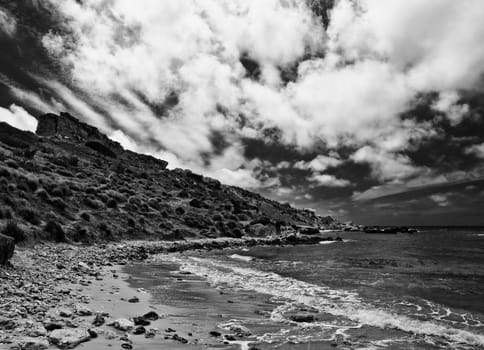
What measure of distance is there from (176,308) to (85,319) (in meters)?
4.41

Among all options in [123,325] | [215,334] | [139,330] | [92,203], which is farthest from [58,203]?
[215,334]

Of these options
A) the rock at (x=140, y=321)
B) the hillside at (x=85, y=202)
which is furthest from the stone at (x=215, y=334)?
the hillside at (x=85, y=202)

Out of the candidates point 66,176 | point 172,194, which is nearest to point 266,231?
point 172,194

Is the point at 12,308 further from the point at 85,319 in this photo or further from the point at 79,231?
the point at 79,231

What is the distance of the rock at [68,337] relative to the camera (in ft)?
24.6

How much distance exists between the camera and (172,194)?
85562 millimetres

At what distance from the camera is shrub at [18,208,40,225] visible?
26.8m

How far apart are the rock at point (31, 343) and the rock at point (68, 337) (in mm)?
243

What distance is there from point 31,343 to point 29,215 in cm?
2411

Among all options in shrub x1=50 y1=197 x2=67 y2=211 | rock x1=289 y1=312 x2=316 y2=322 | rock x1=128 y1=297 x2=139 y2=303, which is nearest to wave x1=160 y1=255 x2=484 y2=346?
rock x1=289 y1=312 x2=316 y2=322

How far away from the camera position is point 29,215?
2720 centimetres

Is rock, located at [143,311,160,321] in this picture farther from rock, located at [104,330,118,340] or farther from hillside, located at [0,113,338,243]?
hillside, located at [0,113,338,243]

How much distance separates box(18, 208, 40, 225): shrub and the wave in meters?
14.0

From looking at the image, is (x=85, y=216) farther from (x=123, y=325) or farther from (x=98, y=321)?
(x=123, y=325)
